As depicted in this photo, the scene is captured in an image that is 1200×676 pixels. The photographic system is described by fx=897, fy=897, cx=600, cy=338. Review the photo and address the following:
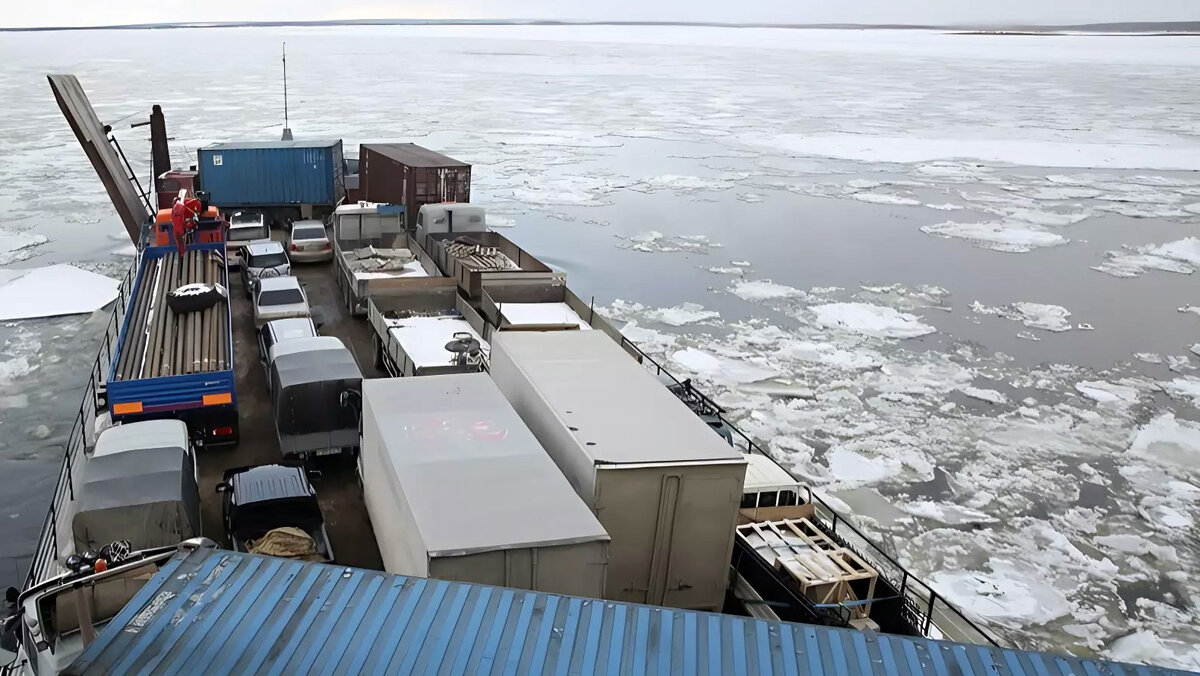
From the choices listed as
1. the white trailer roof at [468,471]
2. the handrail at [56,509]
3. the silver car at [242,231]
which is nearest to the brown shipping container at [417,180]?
the silver car at [242,231]

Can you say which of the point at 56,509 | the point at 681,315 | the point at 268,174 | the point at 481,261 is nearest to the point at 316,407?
the point at 56,509

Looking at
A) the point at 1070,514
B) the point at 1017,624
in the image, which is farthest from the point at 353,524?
the point at 1070,514

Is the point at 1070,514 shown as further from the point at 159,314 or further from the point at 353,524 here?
the point at 159,314

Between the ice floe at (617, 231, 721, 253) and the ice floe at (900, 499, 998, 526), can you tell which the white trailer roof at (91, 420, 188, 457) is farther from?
the ice floe at (617, 231, 721, 253)

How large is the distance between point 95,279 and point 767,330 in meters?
19.3

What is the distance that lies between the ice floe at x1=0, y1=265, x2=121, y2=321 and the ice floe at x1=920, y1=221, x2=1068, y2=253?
30.2 metres

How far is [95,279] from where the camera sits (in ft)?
85.2

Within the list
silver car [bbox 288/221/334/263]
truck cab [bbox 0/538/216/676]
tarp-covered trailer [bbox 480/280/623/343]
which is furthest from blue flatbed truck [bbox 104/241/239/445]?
silver car [bbox 288/221/334/263]

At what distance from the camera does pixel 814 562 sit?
10.1m

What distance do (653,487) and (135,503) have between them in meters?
5.42

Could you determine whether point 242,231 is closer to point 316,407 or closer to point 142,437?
point 316,407

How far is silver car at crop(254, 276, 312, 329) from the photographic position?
1667 cm

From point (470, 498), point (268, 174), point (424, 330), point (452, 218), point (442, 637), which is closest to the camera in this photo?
point (442, 637)

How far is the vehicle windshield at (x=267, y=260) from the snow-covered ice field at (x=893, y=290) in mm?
4317
